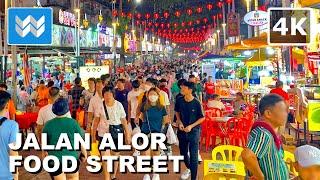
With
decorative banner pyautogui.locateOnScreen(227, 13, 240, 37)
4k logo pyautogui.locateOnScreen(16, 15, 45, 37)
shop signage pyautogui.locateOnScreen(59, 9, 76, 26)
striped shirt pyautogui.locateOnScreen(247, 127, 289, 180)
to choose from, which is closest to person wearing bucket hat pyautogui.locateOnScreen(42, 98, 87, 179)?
striped shirt pyautogui.locateOnScreen(247, 127, 289, 180)

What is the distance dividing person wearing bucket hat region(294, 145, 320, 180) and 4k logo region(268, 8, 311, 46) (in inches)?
176

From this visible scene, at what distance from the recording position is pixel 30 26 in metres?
9.20

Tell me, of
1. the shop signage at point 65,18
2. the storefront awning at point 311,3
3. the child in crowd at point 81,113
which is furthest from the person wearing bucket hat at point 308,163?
the shop signage at point 65,18

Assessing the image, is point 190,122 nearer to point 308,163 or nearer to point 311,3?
point 311,3

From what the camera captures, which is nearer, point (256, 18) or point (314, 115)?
point (314, 115)

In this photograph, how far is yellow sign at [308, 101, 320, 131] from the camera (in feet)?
32.9

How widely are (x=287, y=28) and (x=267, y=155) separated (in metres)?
4.05

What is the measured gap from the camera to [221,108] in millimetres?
13586

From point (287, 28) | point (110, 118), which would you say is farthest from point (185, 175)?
point (287, 28)

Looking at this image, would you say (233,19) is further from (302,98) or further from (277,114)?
(277,114)

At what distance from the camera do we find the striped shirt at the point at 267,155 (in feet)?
14.4

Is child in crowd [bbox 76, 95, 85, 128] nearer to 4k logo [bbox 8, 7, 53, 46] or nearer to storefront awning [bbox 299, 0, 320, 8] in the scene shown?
4k logo [bbox 8, 7, 53, 46]

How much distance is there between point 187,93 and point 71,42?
2744 centimetres

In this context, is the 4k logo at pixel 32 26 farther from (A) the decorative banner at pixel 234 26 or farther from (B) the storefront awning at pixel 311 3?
(A) the decorative banner at pixel 234 26
